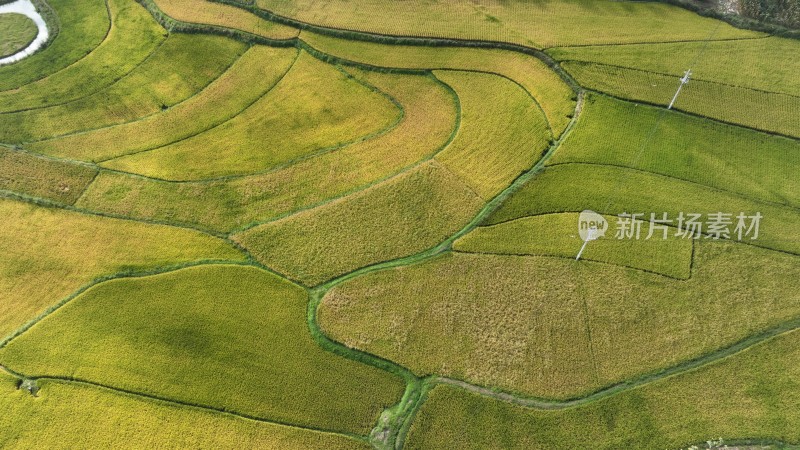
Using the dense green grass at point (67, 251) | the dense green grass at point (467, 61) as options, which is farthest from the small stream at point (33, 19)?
the dense green grass at point (467, 61)

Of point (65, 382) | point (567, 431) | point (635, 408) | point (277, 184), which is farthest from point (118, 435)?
point (635, 408)

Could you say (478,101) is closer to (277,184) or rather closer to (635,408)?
(277,184)

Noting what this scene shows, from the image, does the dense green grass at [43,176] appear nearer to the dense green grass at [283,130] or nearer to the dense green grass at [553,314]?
the dense green grass at [283,130]

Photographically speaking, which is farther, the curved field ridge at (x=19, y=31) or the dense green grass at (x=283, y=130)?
the curved field ridge at (x=19, y=31)

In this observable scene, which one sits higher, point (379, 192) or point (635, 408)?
point (379, 192)

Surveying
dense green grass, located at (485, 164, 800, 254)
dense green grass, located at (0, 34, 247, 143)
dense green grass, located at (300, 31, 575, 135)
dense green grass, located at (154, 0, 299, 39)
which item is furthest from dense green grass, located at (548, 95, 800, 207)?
dense green grass, located at (0, 34, 247, 143)

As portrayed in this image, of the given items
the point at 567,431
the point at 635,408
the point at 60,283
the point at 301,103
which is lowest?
the point at 60,283

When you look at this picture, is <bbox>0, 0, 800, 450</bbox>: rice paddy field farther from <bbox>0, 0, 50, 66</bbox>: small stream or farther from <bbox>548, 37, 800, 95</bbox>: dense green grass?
<bbox>0, 0, 50, 66</bbox>: small stream
